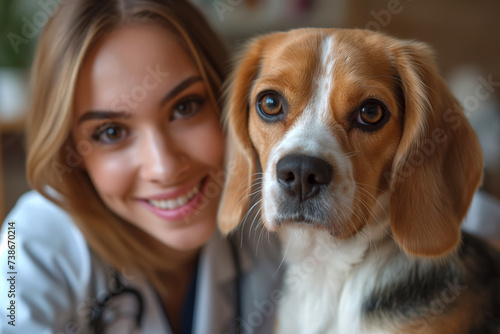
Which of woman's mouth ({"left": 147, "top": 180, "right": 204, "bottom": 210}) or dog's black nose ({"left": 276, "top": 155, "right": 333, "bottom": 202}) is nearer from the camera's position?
dog's black nose ({"left": 276, "top": 155, "right": 333, "bottom": 202})

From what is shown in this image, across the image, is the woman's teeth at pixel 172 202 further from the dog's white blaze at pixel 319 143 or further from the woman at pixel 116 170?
the dog's white blaze at pixel 319 143

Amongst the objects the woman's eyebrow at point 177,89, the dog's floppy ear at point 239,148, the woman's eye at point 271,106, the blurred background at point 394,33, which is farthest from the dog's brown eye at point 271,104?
the blurred background at point 394,33

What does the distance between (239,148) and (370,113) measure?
1.36 feet

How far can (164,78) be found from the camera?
50.9 inches

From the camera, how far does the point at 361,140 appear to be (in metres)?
1.13

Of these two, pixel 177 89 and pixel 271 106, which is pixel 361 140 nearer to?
pixel 271 106

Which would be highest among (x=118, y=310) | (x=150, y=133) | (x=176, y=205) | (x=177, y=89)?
(x=177, y=89)

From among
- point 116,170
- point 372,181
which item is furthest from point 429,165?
point 116,170

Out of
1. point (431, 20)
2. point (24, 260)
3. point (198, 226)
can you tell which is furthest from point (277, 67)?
point (431, 20)

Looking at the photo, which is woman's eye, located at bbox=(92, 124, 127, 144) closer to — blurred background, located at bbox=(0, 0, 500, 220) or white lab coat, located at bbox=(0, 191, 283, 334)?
white lab coat, located at bbox=(0, 191, 283, 334)

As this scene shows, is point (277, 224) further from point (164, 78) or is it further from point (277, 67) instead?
point (164, 78)

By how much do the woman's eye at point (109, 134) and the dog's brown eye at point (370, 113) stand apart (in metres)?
0.71

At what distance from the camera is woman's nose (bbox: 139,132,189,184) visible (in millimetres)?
1299

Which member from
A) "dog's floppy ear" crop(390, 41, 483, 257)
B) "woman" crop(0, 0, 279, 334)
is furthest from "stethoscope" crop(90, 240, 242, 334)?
"dog's floppy ear" crop(390, 41, 483, 257)
